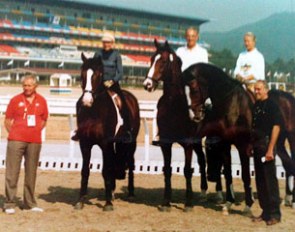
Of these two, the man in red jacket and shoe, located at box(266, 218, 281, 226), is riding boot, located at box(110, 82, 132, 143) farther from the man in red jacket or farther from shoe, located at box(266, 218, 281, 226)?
shoe, located at box(266, 218, 281, 226)

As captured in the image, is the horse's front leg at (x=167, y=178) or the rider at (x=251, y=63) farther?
the rider at (x=251, y=63)

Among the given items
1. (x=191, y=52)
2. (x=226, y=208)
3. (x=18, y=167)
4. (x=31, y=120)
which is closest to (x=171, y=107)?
(x=191, y=52)

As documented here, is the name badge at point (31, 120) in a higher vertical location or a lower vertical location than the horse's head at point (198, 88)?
lower

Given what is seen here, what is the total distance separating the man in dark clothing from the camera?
17.3ft

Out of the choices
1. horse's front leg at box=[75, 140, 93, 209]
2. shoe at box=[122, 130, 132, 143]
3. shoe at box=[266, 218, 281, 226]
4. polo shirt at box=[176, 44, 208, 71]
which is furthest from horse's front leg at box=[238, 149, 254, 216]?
horse's front leg at box=[75, 140, 93, 209]

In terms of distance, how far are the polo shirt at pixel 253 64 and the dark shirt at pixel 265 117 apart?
952mm

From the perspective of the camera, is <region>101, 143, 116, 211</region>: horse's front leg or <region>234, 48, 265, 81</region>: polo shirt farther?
<region>234, 48, 265, 81</region>: polo shirt

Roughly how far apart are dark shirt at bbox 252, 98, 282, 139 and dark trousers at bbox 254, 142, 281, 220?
13 cm

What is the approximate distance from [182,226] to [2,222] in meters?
1.86

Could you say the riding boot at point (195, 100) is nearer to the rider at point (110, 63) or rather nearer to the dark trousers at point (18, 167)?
the rider at point (110, 63)

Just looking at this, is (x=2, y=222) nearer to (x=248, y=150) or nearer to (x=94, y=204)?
(x=94, y=204)

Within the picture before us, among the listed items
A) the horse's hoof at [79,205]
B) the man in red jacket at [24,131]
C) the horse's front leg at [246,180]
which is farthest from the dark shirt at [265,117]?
the man in red jacket at [24,131]

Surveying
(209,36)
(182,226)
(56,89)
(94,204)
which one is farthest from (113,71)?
(56,89)

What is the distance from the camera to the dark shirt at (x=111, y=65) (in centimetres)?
620
